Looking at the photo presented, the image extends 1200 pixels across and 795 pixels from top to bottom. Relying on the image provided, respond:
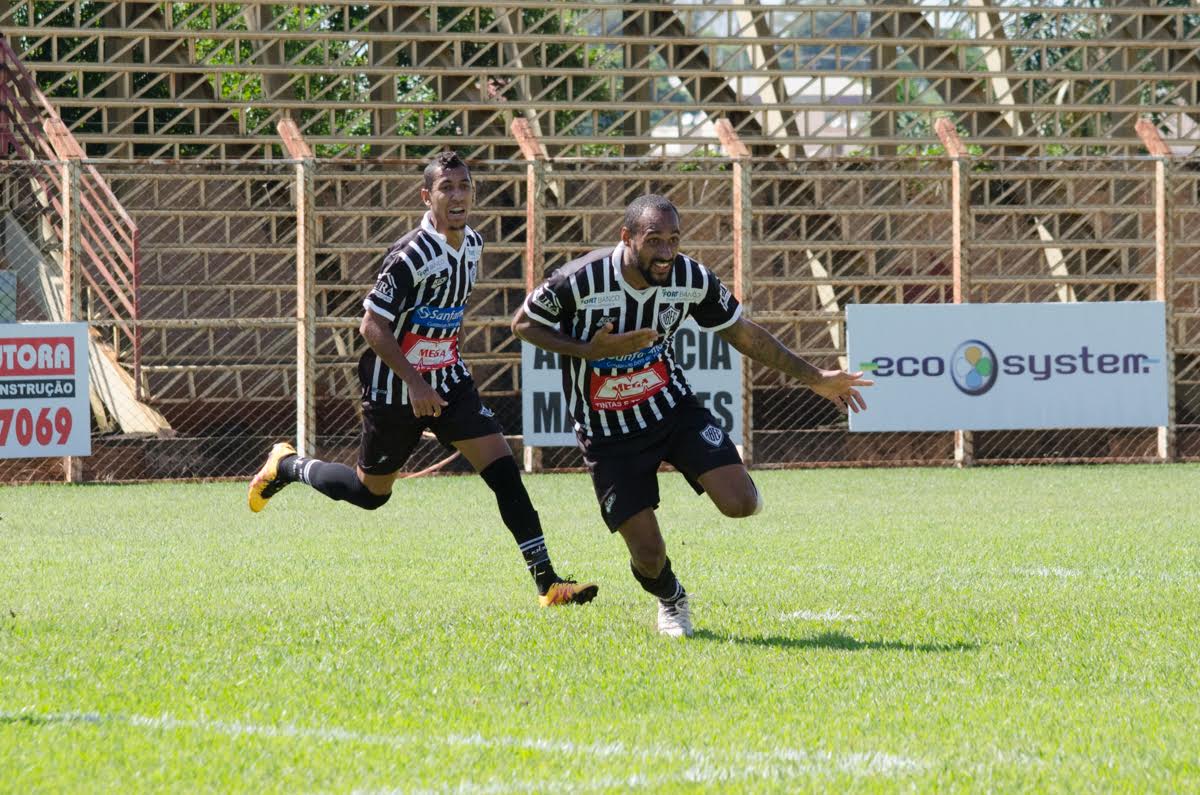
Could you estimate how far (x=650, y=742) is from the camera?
4.48 metres

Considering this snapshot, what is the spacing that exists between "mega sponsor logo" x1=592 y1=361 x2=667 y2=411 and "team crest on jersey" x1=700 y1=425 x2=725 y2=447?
26 centimetres

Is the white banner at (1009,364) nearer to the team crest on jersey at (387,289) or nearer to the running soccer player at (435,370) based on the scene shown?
the running soccer player at (435,370)

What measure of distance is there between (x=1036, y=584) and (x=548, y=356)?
30.0 feet

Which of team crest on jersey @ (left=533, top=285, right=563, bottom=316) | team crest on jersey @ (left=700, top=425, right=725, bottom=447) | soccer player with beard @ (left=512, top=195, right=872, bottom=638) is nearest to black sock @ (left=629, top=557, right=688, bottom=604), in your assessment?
soccer player with beard @ (left=512, top=195, right=872, bottom=638)

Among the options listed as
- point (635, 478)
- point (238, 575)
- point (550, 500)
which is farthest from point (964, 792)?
point (550, 500)

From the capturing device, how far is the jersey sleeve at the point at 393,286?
7.59 m

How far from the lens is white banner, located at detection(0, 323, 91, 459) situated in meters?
15.3

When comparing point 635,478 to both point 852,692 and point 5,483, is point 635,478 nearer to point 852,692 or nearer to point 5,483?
point 852,692

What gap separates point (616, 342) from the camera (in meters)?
6.41

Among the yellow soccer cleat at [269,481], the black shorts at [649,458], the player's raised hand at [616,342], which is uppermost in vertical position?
the player's raised hand at [616,342]

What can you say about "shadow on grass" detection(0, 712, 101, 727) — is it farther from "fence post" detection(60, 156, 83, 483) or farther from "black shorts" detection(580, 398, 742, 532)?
"fence post" detection(60, 156, 83, 483)

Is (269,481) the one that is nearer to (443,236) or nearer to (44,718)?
(443,236)

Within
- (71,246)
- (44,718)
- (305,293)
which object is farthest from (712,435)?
(71,246)

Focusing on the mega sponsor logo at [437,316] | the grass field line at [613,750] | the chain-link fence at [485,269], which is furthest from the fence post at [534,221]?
the grass field line at [613,750]
